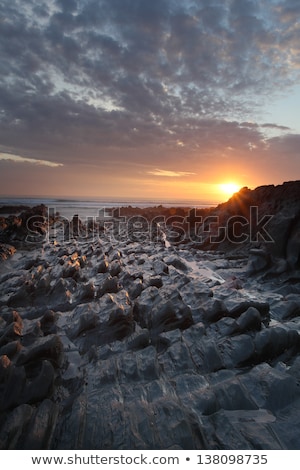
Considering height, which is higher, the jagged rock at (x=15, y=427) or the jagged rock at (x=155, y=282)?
the jagged rock at (x=155, y=282)

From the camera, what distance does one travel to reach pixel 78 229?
15484 mm

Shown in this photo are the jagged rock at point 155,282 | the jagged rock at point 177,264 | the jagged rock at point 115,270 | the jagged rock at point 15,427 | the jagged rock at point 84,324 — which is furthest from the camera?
the jagged rock at point 177,264

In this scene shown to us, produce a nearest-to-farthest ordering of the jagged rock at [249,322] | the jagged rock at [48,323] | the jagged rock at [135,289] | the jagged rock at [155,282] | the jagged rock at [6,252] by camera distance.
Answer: the jagged rock at [249,322], the jagged rock at [48,323], the jagged rock at [135,289], the jagged rock at [155,282], the jagged rock at [6,252]

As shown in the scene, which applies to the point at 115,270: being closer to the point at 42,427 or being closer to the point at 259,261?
the point at 259,261

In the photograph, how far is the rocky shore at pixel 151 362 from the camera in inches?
80.6

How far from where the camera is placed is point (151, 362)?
2873mm

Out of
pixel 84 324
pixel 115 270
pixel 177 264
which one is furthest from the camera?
pixel 177 264

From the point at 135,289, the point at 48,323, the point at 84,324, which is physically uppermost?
the point at 135,289

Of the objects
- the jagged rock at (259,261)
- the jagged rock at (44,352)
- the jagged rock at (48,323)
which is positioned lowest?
the jagged rock at (48,323)

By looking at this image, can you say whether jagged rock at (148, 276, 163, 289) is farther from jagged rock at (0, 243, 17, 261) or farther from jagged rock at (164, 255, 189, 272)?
jagged rock at (0, 243, 17, 261)

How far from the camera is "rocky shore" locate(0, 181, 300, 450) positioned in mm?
2047

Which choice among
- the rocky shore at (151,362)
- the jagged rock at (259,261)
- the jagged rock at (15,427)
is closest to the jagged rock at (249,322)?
the rocky shore at (151,362)

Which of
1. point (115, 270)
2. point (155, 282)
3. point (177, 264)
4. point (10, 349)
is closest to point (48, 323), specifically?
point (10, 349)

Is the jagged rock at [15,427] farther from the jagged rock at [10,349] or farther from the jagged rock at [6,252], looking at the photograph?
the jagged rock at [6,252]
